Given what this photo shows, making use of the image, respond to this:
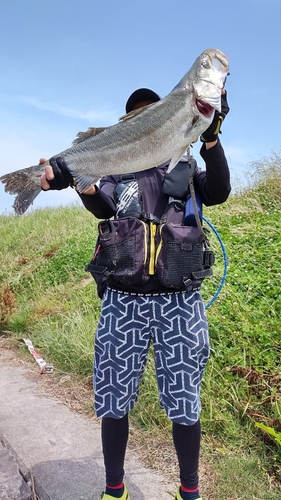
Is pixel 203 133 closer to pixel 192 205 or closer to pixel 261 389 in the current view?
pixel 192 205

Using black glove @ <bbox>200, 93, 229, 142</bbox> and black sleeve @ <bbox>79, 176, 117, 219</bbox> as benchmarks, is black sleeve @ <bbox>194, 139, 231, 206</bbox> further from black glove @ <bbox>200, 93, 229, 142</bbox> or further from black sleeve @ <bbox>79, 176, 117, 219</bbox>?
black sleeve @ <bbox>79, 176, 117, 219</bbox>

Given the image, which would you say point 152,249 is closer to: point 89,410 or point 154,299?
point 154,299

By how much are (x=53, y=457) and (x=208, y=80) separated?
2.70 meters

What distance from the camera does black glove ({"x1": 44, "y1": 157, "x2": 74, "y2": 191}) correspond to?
2.27 metres

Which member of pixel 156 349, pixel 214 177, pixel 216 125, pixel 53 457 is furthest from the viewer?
pixel 53 457

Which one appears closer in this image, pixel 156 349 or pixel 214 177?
pixel 214 177

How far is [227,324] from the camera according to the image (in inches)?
161

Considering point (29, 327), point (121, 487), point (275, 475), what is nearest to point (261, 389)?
point (275, 475)

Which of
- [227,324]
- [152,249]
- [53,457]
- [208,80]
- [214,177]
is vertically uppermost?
[208,80]

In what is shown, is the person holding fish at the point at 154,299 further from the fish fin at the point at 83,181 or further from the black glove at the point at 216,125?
the black glove at the point at 216,125

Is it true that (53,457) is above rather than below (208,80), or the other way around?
below

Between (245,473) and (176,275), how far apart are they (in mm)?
1443

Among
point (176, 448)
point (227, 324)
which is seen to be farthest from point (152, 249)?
point (227, 324)

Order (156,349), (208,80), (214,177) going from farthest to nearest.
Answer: (156,349), (214,177), (208,80)
